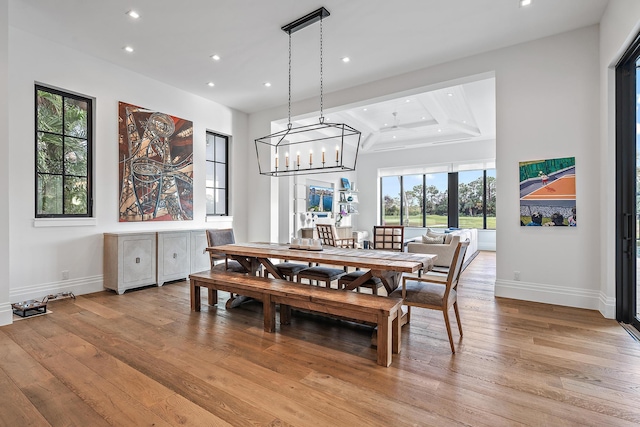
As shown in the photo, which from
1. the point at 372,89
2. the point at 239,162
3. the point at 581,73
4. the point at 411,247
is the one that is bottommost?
the point at 411,247

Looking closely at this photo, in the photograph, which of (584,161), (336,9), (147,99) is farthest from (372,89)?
(147,99)

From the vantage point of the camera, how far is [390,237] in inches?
Result: 260

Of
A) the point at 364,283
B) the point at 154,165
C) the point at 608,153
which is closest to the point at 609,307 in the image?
the point at 608,153

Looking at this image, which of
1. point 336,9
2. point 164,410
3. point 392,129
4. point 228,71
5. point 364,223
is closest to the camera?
point 164,410

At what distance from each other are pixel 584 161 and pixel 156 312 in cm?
529

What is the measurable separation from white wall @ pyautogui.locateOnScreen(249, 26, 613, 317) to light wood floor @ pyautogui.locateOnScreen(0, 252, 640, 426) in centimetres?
57

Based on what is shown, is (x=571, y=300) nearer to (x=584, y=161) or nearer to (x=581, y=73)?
(x=584, y=161)

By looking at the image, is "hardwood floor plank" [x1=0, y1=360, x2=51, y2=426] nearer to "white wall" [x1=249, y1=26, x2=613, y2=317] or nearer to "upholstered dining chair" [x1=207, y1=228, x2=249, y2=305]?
"upholstered dining chair" [x1=207, y1=228, x2=249, y2=305]

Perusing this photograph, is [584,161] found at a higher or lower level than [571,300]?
higher

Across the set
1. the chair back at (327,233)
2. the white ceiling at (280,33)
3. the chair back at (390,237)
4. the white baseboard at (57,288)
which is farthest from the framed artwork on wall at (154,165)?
the chair back at (390,237)

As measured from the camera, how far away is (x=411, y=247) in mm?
6195

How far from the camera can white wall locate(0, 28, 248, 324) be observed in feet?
12.4

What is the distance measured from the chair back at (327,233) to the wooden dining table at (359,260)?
3034 millimetres

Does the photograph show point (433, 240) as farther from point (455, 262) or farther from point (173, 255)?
point (173, 255)
